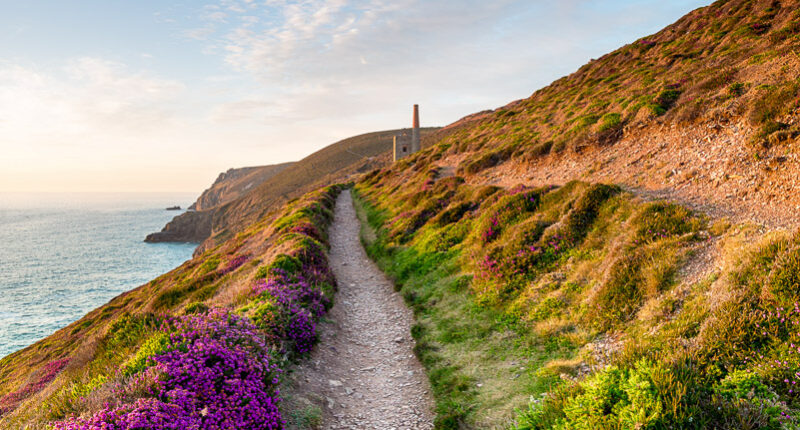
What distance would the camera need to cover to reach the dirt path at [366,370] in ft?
27.3

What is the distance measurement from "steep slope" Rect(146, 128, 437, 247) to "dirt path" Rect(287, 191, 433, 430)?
84.5 meters

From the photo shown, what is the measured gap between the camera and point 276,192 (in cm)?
12938

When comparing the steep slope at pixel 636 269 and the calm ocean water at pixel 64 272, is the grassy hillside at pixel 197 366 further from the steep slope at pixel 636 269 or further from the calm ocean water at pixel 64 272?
the calm ocean water at pixel 64 272

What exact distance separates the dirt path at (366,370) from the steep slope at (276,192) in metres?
84.5

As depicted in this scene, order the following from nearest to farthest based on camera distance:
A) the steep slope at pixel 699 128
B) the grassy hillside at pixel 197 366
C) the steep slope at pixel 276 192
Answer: the grassy hillside at pixel 197 366
the steep slope at pixel 699 128
the steep slope at pixel 276 192

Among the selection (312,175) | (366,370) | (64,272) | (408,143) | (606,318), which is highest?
(408,143)

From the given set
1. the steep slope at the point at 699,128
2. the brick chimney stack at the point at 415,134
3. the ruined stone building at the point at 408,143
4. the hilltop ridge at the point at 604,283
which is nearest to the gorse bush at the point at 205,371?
the hilltop ridge at the point at 604,283

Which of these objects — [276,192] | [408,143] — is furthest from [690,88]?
[276,192]

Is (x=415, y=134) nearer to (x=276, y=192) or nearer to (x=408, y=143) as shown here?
(x=408, y=143)

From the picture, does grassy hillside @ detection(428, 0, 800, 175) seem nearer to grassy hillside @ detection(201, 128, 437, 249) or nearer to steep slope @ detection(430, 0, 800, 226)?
steep slope @ detection(430, 0, 800, 226)

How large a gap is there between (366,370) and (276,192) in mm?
127322

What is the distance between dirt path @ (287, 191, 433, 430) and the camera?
8.34m

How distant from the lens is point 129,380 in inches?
254

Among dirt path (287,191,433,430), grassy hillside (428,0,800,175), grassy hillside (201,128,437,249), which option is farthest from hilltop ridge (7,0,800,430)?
grassy hillside (201,128,437,249)
